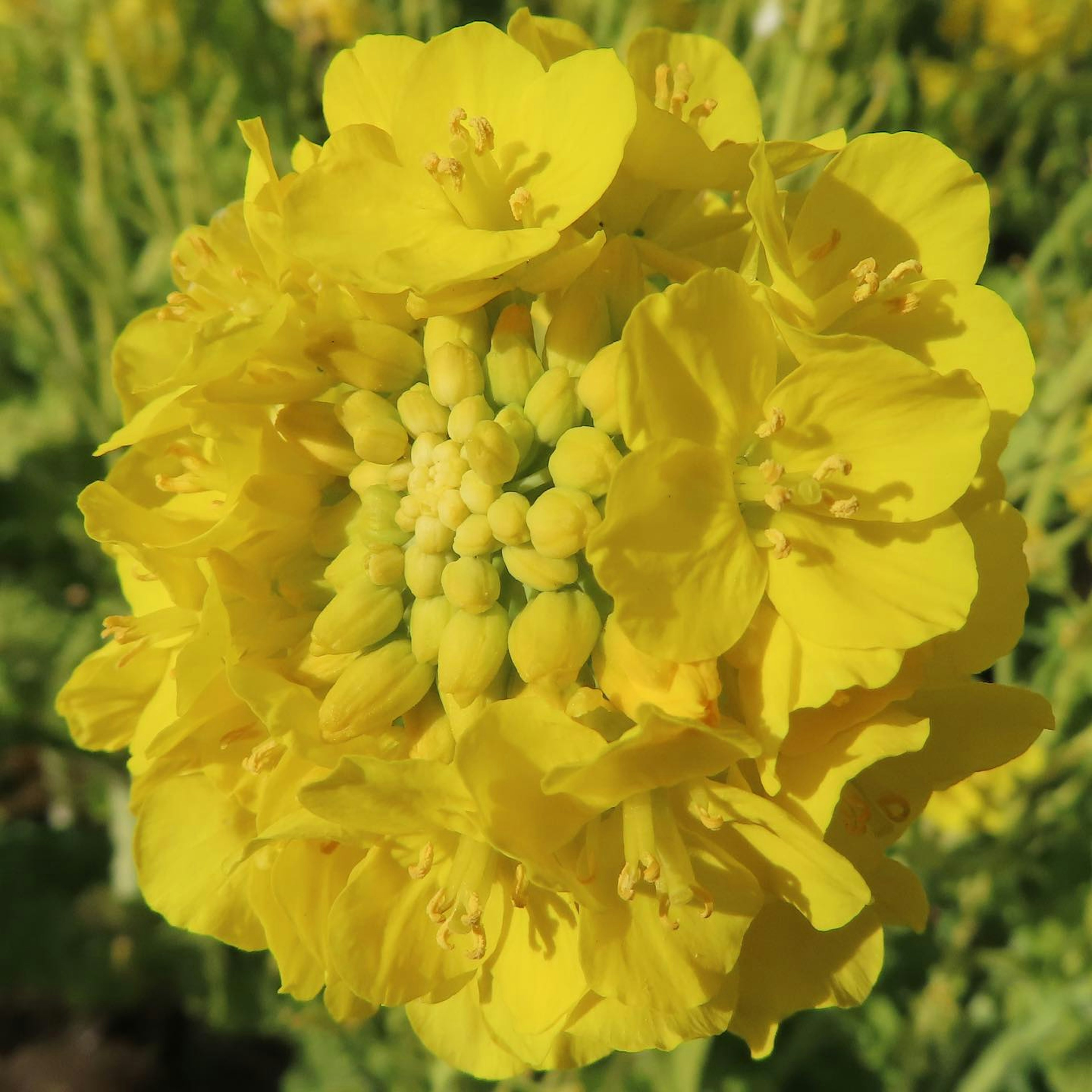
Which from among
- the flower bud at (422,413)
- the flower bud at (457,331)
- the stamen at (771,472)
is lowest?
the flower bud at (422,413)

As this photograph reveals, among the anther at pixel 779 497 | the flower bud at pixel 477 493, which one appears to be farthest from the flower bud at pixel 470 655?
the anther at pixel 779 497

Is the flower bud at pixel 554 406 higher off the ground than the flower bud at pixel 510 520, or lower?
higher

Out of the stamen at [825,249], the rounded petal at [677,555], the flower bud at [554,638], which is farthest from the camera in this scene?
the stamen at [825,249]

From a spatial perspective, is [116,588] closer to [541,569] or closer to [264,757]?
[264,757]

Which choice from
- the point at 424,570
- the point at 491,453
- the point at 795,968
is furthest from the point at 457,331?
the point at 795,968

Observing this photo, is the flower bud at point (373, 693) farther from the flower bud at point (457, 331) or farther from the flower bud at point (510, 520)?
the flower bud at point (457, 331)

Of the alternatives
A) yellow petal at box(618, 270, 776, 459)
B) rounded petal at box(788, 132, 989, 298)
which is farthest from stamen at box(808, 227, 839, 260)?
yellow petal at box(618, 270, 776, 459)

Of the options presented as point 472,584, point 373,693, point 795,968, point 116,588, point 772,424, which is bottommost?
point 116,588
